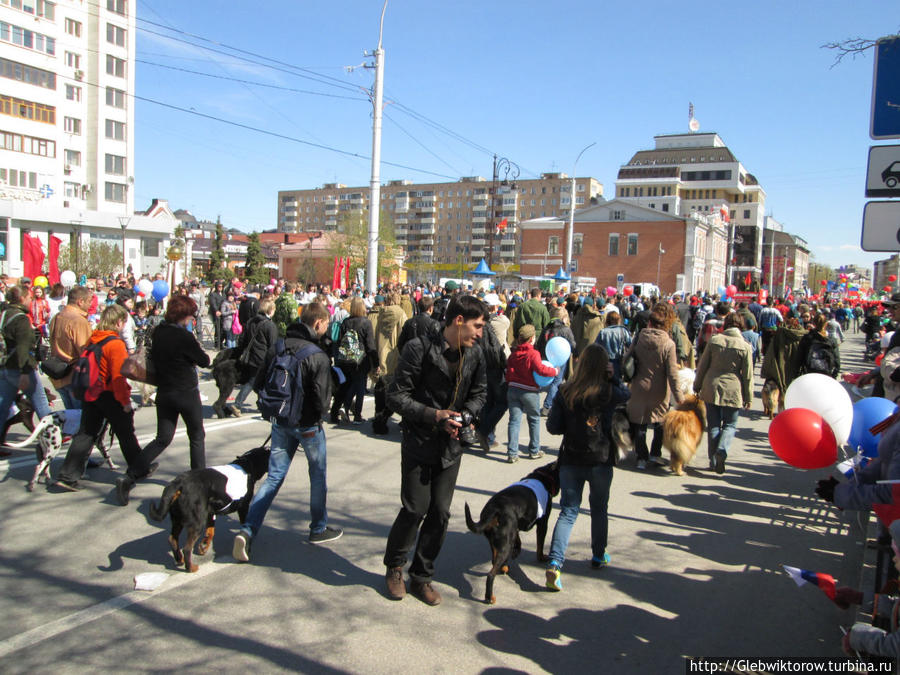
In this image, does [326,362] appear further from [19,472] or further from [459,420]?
[19,472]

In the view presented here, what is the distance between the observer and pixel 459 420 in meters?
3.86

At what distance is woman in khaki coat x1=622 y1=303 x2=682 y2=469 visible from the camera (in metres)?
7.30

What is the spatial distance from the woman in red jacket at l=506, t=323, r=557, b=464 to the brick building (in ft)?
193

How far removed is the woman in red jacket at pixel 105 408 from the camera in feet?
18.7

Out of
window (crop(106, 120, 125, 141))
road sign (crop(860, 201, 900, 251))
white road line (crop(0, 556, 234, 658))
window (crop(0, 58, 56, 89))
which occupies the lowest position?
white road line (crop(0, 556, 234, 658))

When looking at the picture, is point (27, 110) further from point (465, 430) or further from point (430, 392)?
point (465, 430)

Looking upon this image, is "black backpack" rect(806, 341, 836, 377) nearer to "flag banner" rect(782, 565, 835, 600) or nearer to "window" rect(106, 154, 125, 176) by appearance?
"flag banner" rect(782, 565, 835, 600)

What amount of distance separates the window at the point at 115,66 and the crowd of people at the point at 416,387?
58682mm

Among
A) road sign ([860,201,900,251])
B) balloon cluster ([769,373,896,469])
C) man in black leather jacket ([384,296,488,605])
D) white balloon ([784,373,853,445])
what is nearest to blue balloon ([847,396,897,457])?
balloon cluster ([769,373,896,469])

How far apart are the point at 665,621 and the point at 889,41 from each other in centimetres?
466

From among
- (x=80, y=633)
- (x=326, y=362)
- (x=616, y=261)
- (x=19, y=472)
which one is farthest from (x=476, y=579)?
(x=616, y=261)

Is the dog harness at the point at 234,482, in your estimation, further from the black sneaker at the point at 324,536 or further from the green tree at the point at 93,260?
the green tree at the point at 93,260

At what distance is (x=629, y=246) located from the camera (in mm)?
67438

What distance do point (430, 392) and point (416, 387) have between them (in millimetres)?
96
